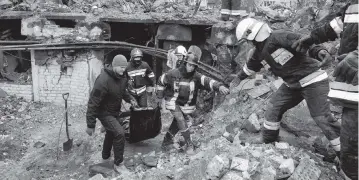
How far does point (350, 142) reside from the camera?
3.00m

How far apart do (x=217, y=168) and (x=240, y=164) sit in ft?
0.85

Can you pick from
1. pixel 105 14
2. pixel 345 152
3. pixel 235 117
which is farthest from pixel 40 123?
pixel 345 152

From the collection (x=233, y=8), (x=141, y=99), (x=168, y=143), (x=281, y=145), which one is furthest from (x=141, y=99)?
(x=281, y=145)

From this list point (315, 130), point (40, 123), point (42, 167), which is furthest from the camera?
point (40, 123)

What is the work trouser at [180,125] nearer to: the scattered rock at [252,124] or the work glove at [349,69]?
the scattered rock at [252,124]

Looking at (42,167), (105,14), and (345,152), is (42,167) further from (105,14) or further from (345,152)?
(345,152)

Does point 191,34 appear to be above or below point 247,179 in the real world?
above

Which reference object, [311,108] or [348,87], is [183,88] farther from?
[348,87]

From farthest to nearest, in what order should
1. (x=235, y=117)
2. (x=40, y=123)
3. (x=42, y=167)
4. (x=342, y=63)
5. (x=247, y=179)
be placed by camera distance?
(x=40, y=123), (x=42, y=167), (x=235, y=117), (x=247, y=179), (x=342, y=63)

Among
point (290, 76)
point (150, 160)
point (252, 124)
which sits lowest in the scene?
point (150, 160)

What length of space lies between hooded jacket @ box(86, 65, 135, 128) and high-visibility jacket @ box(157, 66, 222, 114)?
28.7 inches

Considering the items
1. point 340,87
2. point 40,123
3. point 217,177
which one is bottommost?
point 40,123

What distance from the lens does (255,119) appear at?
498 cm

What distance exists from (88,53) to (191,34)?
244 cm
